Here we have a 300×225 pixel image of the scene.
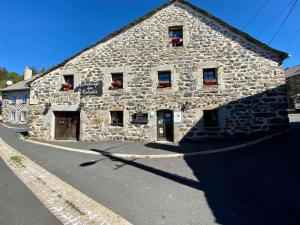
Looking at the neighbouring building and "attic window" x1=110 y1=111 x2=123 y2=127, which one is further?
the neighbouring building

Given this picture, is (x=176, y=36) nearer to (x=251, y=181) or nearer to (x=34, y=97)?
(x=251, y=181)

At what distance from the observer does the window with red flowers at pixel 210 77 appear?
12.0 meters

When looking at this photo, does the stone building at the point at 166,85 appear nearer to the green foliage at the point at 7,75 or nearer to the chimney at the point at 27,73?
the chimney at the point at 27,73

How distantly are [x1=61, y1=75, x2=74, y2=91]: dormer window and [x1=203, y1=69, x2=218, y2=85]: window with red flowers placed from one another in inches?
347

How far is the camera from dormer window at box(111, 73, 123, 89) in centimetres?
1298

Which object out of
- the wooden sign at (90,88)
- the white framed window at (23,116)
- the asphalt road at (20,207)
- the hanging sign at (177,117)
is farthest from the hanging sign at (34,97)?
the white framed window at (23,116)

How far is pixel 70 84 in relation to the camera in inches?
543

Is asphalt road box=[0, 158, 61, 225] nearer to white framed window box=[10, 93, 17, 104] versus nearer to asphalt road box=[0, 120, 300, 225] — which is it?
asphalt road box=[0, 120, 300, 225]

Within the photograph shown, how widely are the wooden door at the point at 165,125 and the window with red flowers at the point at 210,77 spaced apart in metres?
2.85

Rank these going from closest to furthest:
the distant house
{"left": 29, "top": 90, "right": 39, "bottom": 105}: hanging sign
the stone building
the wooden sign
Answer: the stone building < the wooden sign < {"left": 29, "top": 90, "right": 39, "bottom": 105}: hanging sign < the distant house

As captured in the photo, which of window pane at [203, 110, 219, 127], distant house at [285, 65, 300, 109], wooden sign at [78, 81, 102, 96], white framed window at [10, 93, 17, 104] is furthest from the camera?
distant house at [285, 65, 300, 109]

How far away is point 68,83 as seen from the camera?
548 inches

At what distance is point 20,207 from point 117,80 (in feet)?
32.8

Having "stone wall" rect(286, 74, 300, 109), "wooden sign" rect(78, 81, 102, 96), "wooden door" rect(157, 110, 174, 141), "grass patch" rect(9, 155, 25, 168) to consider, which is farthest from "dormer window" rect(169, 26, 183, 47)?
"stone wall" rect(286, 74, 300, 109)
